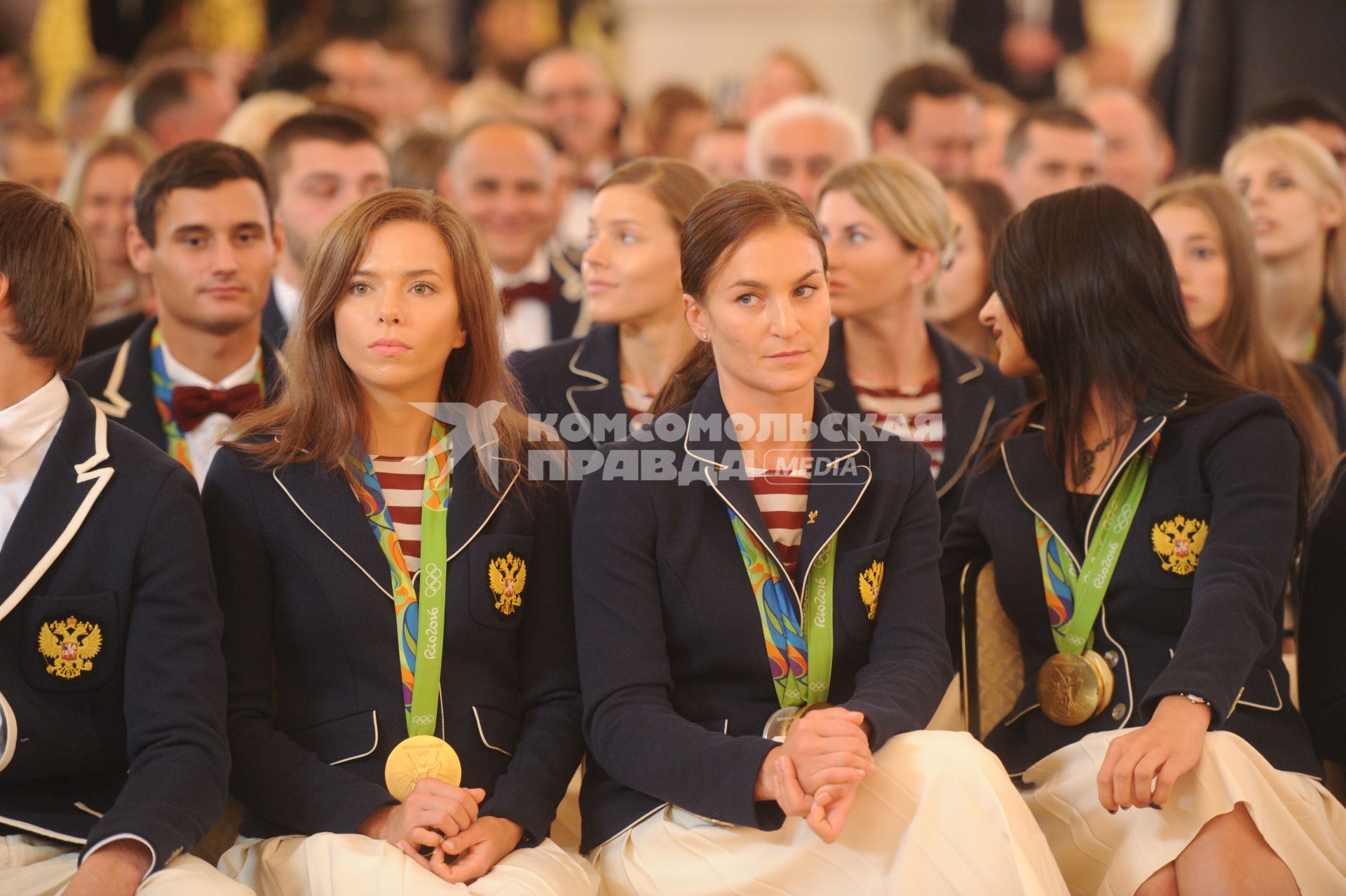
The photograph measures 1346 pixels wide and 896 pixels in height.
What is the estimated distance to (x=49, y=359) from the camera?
2453mm

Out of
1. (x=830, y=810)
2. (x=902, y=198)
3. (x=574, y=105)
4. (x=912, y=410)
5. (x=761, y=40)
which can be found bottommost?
(x=830, y=810)

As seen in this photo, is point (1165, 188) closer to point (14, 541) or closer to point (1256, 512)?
point (1256, 512)

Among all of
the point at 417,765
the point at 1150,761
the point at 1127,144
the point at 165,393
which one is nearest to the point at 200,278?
the point at 165,393

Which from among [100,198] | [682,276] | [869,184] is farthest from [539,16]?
[682,276]

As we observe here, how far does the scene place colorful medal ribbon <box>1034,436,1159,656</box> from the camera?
2734 mm

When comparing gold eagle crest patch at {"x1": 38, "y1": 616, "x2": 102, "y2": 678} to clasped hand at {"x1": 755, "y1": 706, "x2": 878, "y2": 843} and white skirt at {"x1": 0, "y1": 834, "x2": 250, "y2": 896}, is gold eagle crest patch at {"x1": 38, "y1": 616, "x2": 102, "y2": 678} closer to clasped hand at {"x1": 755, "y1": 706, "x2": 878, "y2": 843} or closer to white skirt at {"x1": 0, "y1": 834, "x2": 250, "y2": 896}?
white skirt at {"x1": 0, "y1": 834, "x2": 250, "y2": 896}

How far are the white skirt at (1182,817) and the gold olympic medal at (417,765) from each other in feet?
3.50

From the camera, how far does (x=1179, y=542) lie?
8.88 feet

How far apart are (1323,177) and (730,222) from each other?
112 inches

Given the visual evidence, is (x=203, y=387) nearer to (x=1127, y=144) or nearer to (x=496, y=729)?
(x=496, y=729)

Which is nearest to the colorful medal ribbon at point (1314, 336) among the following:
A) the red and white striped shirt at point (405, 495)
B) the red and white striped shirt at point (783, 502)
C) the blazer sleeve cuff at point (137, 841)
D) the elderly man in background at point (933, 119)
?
the elderly man in background at point (933, 119)

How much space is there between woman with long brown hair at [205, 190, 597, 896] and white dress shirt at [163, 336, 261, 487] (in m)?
0.68

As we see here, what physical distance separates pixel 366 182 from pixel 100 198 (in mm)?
1054

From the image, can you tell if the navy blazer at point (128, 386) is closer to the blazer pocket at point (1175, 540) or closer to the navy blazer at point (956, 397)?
the navy blazer at point (956, 397)
